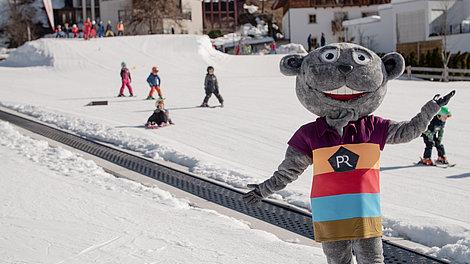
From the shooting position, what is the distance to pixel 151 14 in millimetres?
45844

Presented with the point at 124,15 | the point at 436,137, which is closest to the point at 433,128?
the point at 436,137

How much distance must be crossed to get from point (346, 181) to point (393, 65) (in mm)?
779

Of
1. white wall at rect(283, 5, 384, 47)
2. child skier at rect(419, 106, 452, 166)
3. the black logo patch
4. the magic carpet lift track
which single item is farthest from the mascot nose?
white wall at rect(283, 5, 384, 47)

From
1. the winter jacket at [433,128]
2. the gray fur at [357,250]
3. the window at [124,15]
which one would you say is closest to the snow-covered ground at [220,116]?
the winter jacket at [433,128]

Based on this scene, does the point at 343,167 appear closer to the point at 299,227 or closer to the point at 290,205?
the point at 299,227

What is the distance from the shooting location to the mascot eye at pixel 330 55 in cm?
368

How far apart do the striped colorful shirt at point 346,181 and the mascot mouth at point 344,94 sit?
0.51ft

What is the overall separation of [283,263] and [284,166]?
1.40 metres

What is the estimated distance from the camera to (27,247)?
532 cm

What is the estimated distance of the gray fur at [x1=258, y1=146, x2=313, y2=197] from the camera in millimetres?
3818

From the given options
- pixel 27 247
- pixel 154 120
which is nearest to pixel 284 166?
pixel 27 247

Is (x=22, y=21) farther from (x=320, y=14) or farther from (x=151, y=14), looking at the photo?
(x=320, y=14)

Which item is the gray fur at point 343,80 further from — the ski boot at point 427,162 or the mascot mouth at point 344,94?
the ski boot at point 427,162

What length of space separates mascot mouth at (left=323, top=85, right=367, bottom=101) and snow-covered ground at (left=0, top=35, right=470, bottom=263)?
225 cm
